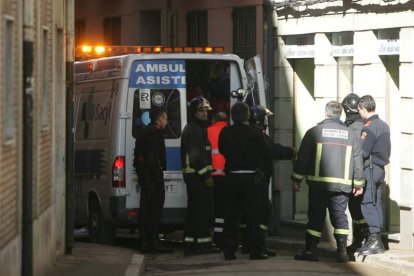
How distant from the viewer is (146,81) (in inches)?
717

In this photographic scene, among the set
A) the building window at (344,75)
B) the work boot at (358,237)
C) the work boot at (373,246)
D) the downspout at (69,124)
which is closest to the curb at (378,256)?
the work boot at (373,246)

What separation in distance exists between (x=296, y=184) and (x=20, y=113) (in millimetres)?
5434

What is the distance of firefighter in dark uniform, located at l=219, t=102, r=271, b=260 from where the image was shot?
53.9ft

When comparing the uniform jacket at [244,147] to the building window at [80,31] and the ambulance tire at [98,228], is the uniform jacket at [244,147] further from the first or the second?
the building window at [80,31]

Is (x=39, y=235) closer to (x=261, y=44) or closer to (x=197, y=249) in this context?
(x=197, y=249)

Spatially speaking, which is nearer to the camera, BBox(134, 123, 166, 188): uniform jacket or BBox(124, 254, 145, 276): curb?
BBox(124, 254, 145, 276): curb

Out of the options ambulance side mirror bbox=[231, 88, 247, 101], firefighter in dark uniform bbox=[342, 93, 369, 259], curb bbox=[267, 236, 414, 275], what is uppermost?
ambulance side mirror bbox=[231, 88, 247, 101]

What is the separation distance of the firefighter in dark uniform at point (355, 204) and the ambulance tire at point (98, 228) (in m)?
3.30

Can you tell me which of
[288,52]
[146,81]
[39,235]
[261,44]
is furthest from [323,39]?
[39,235]

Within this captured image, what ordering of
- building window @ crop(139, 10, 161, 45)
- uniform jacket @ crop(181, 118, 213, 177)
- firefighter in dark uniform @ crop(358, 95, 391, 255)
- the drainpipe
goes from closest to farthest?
the drainpipe < uniform jacket @ crop(181, 118, 213, 177) < firefighter in dark uniform @ crop(358, 95, 391, 255) < building window @ crop(139, 10, 161, 45)

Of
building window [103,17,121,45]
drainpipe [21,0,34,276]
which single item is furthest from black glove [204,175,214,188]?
building window [103,17,121,45]

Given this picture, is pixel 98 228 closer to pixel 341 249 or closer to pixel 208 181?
pixel 208 181

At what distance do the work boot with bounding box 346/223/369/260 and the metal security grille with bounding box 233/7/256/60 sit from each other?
25.8ft

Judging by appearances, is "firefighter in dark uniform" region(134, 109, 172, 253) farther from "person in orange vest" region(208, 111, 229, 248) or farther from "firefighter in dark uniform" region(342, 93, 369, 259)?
"firefighter in dark uniform" region(342, 93, 369, 259)
